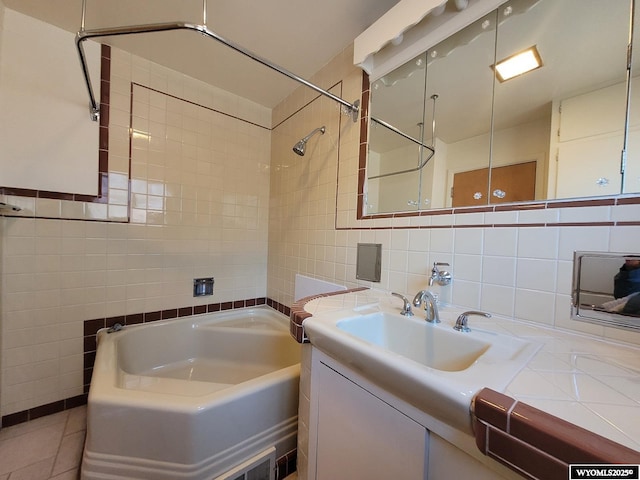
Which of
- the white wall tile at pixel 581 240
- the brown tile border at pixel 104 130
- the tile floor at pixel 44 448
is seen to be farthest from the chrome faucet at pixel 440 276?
the brown tile border at pixel 104 130

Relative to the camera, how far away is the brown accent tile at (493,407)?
363mm

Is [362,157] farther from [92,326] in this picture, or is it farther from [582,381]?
[92,326]

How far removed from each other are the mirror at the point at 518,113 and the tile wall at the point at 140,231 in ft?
4.26

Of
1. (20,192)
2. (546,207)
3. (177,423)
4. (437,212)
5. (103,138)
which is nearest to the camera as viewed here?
(546,207)

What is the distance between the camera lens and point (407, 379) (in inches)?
19.0

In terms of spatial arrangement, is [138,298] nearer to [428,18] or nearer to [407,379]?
[407,379]

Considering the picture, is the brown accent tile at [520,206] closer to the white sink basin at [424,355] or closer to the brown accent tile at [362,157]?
A: the white sink basin at [424,355]

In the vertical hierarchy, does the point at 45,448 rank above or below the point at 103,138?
below

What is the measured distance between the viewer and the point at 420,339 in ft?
2.71

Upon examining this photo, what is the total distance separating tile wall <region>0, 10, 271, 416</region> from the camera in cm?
130

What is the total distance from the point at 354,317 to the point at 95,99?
6.35 feet

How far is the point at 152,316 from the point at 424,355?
5.77 ft

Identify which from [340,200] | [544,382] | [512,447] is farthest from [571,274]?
[340,200]

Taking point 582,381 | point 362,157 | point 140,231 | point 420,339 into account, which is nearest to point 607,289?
point 582,381
